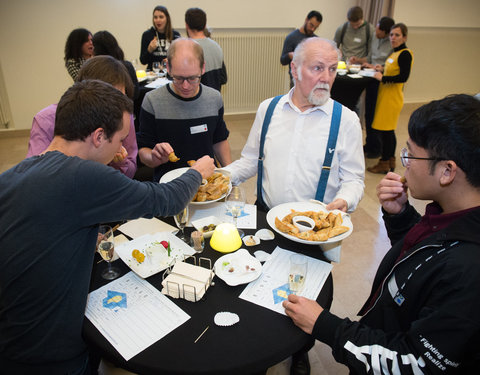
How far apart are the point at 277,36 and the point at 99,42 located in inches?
155

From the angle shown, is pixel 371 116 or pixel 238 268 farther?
pixel 371 116

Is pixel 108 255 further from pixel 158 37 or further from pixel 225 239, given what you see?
pixel 158 37

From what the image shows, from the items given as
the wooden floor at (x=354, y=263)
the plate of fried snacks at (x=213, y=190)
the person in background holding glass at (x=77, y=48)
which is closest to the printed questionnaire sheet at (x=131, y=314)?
the plate of fried snacks at (x=213, y=190)

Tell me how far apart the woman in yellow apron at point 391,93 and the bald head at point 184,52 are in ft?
10.4

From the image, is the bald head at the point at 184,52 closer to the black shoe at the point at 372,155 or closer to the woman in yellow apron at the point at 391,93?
the woman in yellow apron at the point at 391,93

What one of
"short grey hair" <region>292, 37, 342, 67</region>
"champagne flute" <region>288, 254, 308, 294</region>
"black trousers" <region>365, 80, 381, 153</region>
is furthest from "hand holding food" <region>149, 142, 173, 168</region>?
"black trousers" <region>365, 80, 381, 153</region>

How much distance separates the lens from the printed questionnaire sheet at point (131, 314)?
4.08ft

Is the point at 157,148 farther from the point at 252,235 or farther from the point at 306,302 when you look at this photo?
the point at 306,302

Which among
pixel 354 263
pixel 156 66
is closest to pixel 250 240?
pixel 354 263

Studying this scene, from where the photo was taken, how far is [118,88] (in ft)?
7.47

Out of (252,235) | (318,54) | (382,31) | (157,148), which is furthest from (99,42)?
(382,31)

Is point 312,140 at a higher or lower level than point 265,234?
higher

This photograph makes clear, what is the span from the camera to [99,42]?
3684 mm

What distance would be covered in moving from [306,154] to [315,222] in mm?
543
